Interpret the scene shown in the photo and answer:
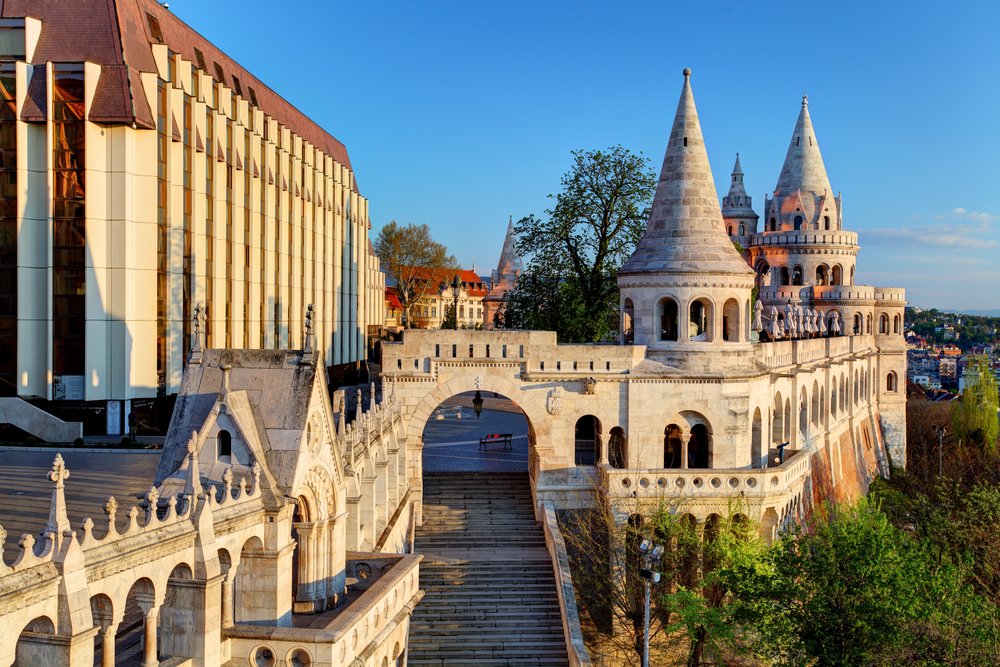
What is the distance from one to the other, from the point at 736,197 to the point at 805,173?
918 centimetres

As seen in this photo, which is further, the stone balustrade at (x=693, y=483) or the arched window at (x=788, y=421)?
the arched window at (x=788, y=421)

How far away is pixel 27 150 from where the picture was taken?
1176 inches

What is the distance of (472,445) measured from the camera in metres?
38.8

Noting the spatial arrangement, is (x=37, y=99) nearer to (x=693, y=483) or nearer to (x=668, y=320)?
(x=668, y=320)

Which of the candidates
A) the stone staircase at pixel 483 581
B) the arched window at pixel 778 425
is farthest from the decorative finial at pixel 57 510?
the arched window at pixel 778 425

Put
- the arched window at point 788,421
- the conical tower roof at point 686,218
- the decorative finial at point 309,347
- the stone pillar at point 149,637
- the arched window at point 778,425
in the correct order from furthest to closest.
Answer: the arched window at point 788,421 < the arched window at point 778,425 < the conical tower roof at point 686,218 < the decorative finial at point 309,347 < the stone pillar at point 149,637

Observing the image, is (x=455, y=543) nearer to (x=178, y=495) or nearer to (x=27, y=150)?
(x=178, y=495)

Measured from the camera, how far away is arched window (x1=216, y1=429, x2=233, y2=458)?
12.7 m

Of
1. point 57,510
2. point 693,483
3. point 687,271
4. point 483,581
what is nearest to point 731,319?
point 687,271

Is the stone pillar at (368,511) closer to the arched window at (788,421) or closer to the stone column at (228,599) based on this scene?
the stone column at (228,599)

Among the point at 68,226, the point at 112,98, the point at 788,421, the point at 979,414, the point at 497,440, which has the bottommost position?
the point at 979,414

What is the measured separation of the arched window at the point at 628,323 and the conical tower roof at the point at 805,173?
31505mm

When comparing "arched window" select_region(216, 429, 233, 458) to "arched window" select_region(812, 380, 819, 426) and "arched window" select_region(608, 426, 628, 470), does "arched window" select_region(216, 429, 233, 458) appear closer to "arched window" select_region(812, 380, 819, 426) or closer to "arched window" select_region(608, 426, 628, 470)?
"arched window" select_region(608, 426, 628, 470)

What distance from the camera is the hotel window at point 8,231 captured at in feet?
98.2
